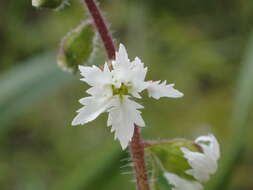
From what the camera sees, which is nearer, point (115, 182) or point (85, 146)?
point (115, 182)

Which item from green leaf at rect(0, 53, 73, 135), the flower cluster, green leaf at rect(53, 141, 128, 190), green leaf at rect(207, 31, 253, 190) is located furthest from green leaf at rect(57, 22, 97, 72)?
green leaf at rect(0, 53, 73, 135)

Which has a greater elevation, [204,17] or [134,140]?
[204,17]

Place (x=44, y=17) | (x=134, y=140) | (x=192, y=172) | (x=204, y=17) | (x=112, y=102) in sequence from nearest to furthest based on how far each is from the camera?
(x=112, y=102)
(x=134, y=140)
(x=192, y=172)
(x=204, y=17)
(x=44, y=17)

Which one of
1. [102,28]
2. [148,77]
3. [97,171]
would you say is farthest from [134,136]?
[148,77]

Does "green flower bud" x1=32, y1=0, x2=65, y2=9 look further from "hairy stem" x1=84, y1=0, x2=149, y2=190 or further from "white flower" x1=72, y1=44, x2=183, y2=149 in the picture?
"white flower" x1=72, y1=44, x2=183, y2=149

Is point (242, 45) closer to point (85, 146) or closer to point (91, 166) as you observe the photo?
point (85, 146)

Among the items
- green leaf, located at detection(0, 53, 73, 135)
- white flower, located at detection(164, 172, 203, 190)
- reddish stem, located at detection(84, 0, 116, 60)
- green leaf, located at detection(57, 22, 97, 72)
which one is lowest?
white flower, located at detection(164, 172, 203, 190)

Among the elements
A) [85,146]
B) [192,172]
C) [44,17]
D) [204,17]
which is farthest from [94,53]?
[44,17]
